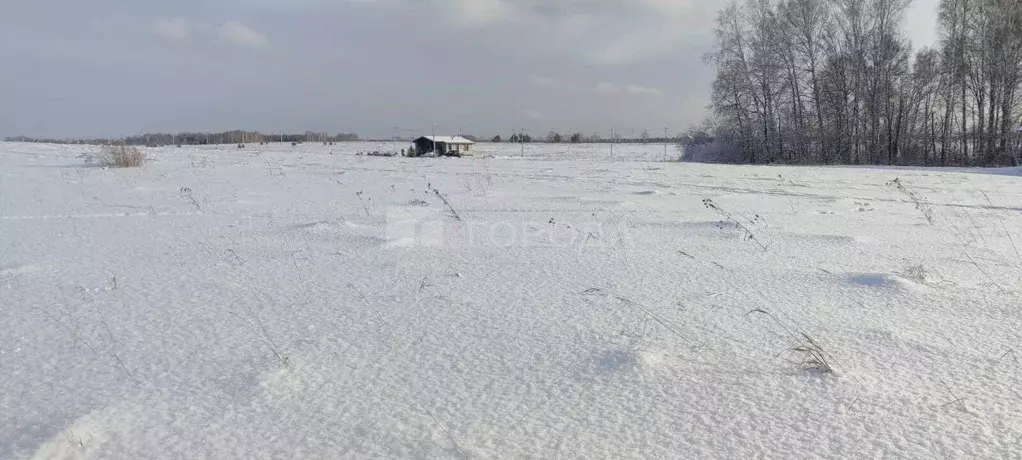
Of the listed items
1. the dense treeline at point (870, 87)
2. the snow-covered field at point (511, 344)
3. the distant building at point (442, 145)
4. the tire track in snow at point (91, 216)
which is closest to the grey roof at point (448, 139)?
the distant building at point (442, 145)

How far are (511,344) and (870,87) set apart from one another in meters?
27.2

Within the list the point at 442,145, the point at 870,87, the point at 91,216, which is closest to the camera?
the point at 91,216

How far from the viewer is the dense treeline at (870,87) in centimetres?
2152

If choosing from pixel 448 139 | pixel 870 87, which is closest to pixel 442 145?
pixel 448 139

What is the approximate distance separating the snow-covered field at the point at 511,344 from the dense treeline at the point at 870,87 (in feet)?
75.7

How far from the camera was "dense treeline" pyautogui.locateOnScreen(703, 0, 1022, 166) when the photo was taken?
2152 cm

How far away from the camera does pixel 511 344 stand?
198cm

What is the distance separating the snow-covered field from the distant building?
3806 cm

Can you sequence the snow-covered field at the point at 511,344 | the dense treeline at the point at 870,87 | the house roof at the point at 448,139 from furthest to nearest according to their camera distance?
the house roof at the point at 448,139 < the dense treeline at the point at 870,87 < the snow-covered field at the point at 511,344

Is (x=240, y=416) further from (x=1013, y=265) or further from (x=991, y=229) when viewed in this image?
(x=991, y=229)

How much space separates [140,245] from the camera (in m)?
3.86

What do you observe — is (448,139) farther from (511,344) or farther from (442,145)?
(511,344)

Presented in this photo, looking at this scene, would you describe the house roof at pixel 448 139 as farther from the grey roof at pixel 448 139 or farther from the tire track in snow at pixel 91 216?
the tire track in snow at pixel 91 216

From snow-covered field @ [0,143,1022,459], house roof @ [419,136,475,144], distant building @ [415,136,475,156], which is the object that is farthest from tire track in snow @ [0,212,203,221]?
house roof @ [419,136,475,144]
